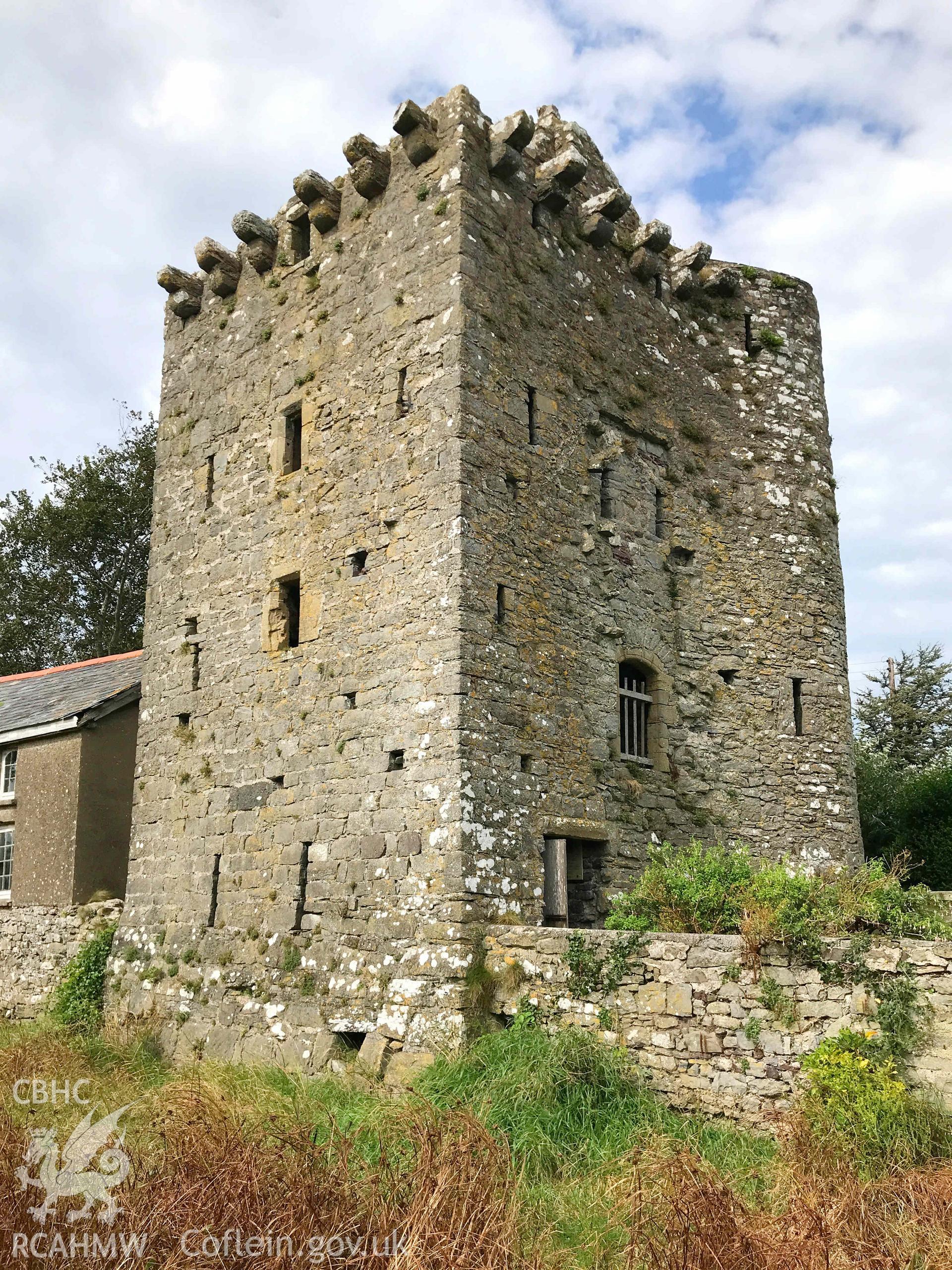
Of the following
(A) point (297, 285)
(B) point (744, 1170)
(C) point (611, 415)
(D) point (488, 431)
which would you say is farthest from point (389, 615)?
(B) point (744, 1170)

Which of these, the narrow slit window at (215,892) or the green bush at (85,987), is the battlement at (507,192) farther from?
the green bush at (85,987)

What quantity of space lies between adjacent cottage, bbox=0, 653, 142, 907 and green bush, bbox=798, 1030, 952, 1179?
10.3 m

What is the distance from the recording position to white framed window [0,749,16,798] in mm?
16344

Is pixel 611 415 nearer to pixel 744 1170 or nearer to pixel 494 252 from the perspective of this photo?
pixel 494 252

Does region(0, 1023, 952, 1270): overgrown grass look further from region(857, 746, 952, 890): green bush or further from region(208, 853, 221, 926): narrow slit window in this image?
region(857, 746, 952, 890): green bush

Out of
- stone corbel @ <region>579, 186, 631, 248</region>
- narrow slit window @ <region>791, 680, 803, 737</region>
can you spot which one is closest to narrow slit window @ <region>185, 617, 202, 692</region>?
stone corbel @ <region>579, 186, 631, 248</region>

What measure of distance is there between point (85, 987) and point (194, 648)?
4343 mm

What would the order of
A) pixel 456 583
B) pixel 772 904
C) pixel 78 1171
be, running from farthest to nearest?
pixel 456 583, pixel 772 904, pixel 78 1171

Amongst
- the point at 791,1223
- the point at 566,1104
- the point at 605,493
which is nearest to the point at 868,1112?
the point at 791,1223

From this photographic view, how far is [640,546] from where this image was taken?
1304 cm

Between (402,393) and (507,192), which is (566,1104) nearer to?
(402,393)

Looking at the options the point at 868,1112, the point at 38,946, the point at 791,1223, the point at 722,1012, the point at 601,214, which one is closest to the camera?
the point at 791,1223

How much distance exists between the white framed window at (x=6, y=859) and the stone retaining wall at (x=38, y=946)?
0.53 meters

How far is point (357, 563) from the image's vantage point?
38.9ft
